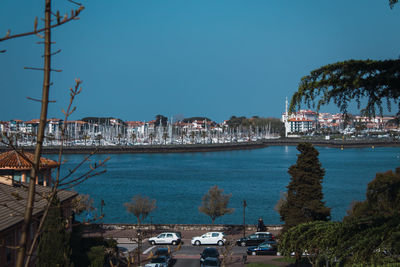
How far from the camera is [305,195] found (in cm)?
1688

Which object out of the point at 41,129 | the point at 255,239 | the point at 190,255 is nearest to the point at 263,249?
A: the point at 255,239

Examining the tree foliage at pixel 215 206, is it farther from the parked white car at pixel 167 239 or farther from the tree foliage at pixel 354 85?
the tree foliage at pixel 354 85

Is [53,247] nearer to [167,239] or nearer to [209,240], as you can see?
[167,239]

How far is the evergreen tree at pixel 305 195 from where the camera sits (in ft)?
53.7

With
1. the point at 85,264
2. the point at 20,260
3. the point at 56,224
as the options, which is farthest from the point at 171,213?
the point at 20,260

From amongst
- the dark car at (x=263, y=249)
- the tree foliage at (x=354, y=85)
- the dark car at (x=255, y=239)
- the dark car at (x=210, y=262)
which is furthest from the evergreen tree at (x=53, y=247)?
the dark car at (x=255, y=239)

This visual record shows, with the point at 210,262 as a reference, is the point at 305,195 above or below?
above

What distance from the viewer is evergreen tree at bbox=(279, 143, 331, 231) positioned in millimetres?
16375

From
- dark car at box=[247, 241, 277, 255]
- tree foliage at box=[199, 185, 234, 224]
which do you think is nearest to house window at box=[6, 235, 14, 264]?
dark car at box=[247, 241, 277, 255]

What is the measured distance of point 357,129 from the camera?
147 metres

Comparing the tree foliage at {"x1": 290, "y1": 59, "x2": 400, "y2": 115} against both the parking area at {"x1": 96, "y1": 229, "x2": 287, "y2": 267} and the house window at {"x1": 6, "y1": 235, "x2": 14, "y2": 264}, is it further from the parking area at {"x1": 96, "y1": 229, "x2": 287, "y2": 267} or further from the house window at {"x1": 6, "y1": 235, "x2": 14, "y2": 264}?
the parking area at {"x1": 96, "y1": 229, "x2": 287, "y2": 267}

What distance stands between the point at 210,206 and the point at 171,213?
280 inches

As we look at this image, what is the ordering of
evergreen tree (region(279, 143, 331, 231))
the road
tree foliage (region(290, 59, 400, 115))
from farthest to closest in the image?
evergreen tree (region(279, 143, 331, 231))
the road
tree foliage (region(290, 59, 400, 115))

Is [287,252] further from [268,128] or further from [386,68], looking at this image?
[268,128]
